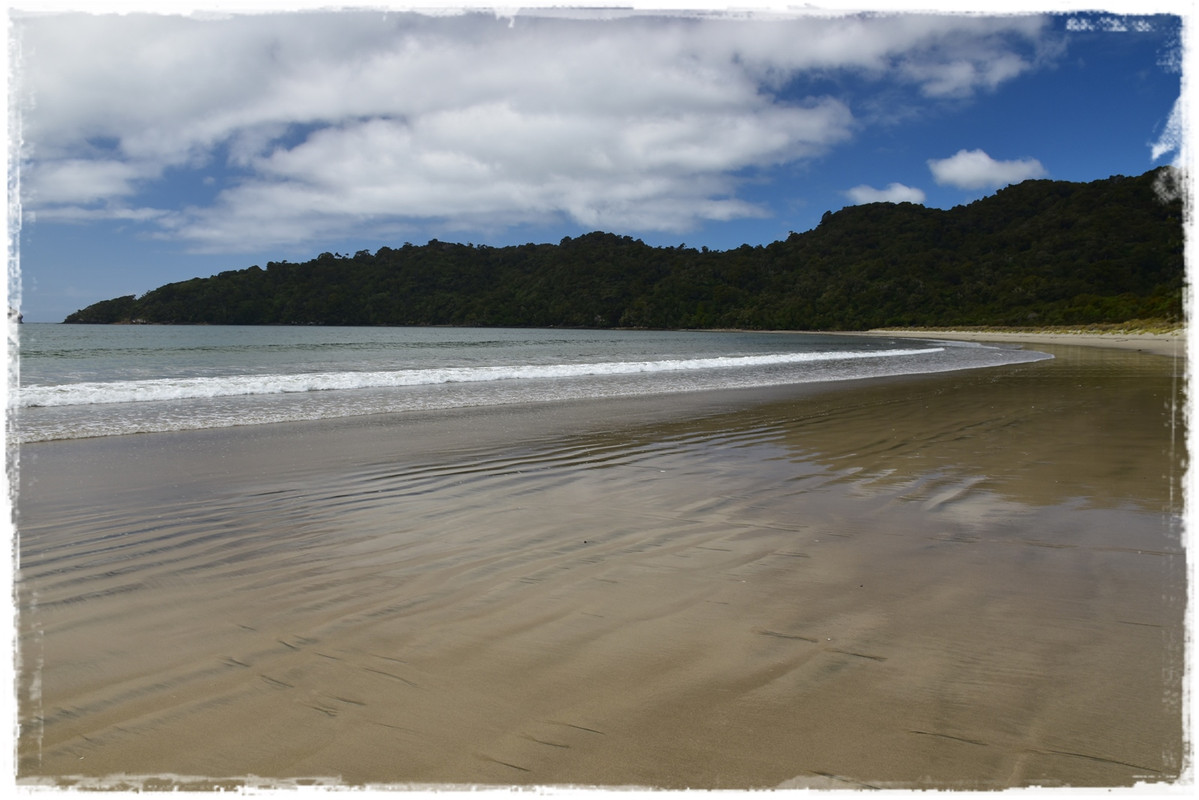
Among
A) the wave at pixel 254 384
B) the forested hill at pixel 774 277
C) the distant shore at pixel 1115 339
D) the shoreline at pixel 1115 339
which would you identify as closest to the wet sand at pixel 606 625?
the wave at pixel 254 384

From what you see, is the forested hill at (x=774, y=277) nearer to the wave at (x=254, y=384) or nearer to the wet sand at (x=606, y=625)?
the wave at (x=254, y=384)

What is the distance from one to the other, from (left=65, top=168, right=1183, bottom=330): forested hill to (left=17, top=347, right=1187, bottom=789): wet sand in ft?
271

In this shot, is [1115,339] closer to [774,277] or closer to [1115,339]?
[1115,339]

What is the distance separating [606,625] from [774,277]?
128063 millimetres

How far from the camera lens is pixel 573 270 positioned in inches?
5113

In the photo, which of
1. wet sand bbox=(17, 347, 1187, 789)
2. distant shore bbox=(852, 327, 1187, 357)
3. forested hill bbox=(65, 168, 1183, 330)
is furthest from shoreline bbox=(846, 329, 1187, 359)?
wet sand bbox=(17, 347, 1187, 789)

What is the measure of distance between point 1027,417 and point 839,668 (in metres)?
9.10

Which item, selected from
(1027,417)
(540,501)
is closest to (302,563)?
(540,501)

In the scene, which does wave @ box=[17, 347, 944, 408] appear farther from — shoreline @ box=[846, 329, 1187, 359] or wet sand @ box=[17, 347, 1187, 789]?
shoreline @ box=[846, 329, 1187, 359]

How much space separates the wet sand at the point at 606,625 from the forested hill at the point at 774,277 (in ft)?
271

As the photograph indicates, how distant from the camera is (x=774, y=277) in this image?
12500 cm

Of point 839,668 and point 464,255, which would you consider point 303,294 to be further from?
point 839,668

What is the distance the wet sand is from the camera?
2059mm

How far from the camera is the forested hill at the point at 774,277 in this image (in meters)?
86.3
